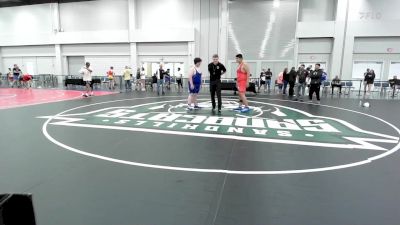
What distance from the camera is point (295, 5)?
20547 millimetres

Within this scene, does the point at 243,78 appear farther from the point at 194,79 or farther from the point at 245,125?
the point at 245,125

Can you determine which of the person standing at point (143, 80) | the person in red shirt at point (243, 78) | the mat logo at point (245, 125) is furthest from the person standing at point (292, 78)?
the person standing at point (143, 80)

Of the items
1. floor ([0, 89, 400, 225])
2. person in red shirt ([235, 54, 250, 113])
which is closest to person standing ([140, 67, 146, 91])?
person in red shirt ([235, 54, 250, 113])

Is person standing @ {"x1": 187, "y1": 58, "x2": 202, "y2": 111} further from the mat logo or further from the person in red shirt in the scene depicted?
the person in red shirt

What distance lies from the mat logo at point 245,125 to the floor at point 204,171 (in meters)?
0.03

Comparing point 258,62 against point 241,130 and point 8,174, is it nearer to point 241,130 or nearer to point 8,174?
point 241,130

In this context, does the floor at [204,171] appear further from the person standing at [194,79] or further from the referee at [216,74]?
the person standing at [194,79]

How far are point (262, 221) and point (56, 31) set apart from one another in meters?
28.6

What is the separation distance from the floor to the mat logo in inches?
1.0

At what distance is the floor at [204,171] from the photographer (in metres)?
2.80

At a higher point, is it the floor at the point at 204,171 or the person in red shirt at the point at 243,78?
the person in red shirt at the point at 243,78

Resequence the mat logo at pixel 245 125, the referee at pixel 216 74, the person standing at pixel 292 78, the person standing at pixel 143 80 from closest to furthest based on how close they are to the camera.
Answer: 1. the mat logo at pixel 245 125
2. the referee at pixel 216 74
3. the person standing at pixel 292 78
4. the person standing at pixel 143 80

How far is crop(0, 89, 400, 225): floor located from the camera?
2.80 m

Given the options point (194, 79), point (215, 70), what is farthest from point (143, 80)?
point (215, 70)
